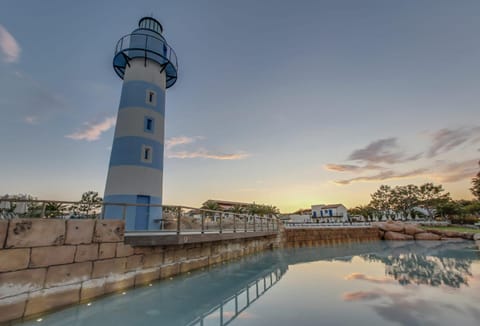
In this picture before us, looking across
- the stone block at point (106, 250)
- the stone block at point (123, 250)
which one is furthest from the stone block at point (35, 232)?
the stone block at point (123, 250)

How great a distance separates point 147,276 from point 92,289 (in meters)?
1.61

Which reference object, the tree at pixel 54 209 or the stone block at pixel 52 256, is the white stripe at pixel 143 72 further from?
the stone block at pixel 52 256

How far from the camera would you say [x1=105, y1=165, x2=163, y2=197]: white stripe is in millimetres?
10797

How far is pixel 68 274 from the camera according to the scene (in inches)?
186

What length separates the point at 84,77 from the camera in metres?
14.2

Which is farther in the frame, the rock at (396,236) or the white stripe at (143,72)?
the rock at (396,236)

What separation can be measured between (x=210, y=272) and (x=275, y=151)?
13.4 metres

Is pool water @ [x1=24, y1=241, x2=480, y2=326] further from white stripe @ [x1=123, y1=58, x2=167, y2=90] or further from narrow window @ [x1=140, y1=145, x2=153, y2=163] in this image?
white stripe @ [x1=123, y1=58, x2=167, y2=90]

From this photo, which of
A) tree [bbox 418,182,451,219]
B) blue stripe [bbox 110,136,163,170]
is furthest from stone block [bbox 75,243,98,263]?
tree [bbox 418,182,451,219]

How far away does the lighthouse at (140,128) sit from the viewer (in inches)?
420

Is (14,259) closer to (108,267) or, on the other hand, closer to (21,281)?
(21,281)

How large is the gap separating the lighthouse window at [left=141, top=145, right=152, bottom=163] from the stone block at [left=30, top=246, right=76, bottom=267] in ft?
23.0

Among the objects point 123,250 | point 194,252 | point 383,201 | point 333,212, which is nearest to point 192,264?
point 194,252

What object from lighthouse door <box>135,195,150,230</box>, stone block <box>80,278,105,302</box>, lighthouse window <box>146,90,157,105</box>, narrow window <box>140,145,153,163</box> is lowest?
stone block <box>80,278,105,302</box>
